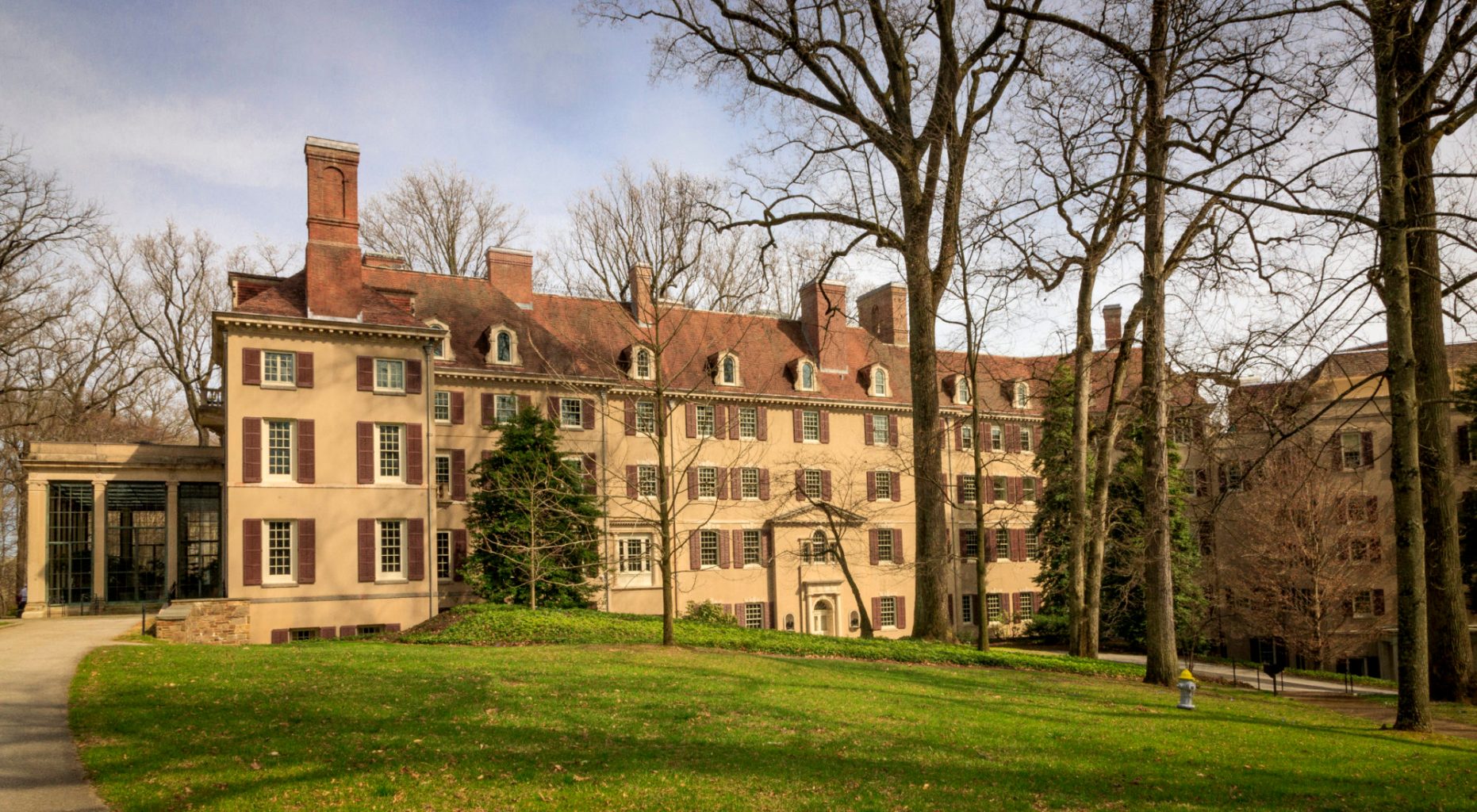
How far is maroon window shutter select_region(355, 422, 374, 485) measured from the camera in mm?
25938

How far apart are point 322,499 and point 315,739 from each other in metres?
17.8

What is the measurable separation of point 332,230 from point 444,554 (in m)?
9.60

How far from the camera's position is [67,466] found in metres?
25.8

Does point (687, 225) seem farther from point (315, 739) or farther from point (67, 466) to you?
point (67, 466)

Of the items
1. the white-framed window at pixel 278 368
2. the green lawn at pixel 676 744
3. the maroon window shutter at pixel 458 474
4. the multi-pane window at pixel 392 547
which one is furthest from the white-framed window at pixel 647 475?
the green lawn at pixel 676 744

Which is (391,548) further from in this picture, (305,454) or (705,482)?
(705,482)

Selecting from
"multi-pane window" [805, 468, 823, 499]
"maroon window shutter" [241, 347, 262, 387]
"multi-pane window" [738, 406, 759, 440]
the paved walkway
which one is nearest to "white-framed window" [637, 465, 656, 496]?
"multi-pane window" [738, 406, 759, 440]

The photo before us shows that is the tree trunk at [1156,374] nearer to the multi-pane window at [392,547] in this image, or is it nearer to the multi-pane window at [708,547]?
the multi-pane window at [392,547]

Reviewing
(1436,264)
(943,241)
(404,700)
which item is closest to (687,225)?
(943,241)

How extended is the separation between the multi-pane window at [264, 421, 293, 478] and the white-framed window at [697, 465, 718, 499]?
1305cm

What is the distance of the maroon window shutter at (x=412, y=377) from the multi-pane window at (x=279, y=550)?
14.4 feet

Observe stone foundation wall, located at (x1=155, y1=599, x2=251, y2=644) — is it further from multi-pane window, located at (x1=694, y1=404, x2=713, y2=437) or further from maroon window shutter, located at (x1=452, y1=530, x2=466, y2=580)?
multi-pane window, located at (x1=694, y1=404, x2=713, y2=437)

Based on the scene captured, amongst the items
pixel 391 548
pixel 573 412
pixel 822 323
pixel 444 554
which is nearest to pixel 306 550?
pixel 391 548

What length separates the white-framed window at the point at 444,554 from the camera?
2952cm
